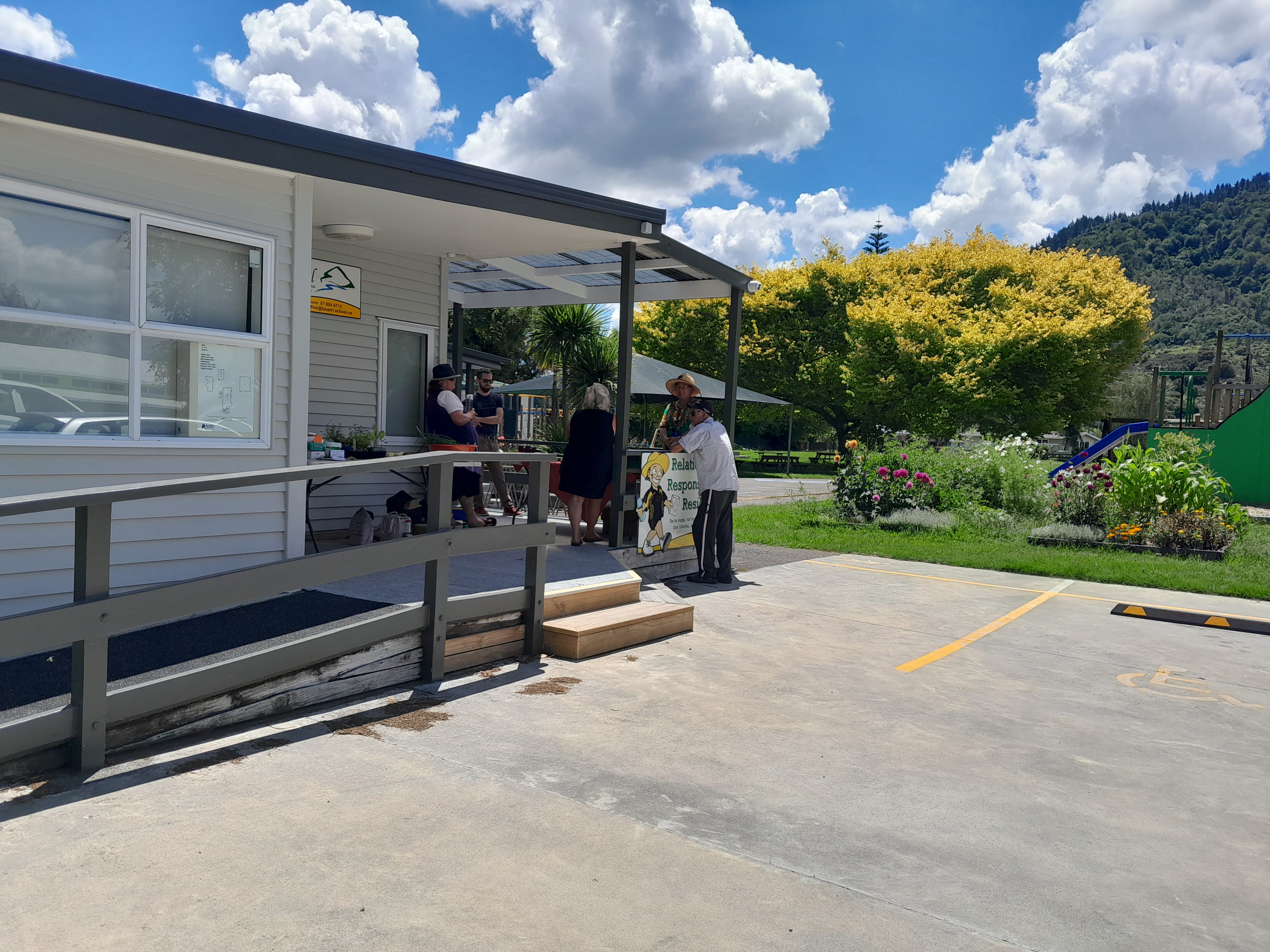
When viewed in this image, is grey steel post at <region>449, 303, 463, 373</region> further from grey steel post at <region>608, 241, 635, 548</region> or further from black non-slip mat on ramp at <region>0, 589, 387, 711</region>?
black non-slip mat on ramp at <region>0, 589, 387, 711</region>

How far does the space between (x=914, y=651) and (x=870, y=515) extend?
833 centimetres

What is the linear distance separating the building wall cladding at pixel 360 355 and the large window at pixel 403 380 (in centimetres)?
6

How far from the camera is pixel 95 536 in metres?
3.51

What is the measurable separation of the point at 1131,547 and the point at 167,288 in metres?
11.7

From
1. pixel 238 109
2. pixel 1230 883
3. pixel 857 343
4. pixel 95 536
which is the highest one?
pixel 857 343

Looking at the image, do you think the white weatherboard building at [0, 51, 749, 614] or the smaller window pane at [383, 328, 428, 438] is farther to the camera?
the smaller window pane at [383, 328, 428, 438]

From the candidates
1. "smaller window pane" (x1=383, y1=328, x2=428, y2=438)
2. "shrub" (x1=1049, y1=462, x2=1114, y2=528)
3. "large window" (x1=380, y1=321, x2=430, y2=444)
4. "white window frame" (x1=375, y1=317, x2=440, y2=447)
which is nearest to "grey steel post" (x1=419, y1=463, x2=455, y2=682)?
"white window frame" (x1=375, y1=317, x2=440, y2=447)

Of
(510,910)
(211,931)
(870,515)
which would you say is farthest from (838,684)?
(870,515)

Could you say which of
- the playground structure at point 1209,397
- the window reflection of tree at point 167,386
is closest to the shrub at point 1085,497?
the playground structure at point 1209,397

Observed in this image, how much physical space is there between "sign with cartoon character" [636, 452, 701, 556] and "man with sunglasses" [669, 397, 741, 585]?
0.10 metres

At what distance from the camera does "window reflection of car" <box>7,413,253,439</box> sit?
5.41 metres

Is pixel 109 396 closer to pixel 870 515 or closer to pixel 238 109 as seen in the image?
pixel 238 109

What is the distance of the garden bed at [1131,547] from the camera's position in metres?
11.6

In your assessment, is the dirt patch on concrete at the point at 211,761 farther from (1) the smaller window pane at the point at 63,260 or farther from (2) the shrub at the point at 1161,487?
(2) the shrub at the point at 1161,487
